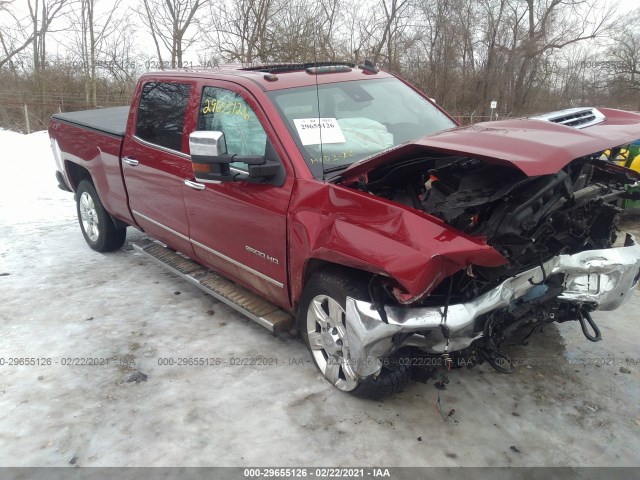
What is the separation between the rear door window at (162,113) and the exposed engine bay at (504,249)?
1.94m

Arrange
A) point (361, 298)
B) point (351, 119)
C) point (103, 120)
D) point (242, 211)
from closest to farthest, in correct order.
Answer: point (361, 298), point (242, 211), point (351, 119), point (103, 120)

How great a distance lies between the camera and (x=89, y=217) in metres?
5.80

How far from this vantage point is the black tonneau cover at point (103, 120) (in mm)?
5016

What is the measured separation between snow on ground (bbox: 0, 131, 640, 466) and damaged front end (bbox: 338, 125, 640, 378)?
1.32 ft

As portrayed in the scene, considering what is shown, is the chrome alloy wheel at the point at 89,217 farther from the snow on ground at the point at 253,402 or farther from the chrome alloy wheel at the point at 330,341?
the chrome alloy wheel at the point at 330,341

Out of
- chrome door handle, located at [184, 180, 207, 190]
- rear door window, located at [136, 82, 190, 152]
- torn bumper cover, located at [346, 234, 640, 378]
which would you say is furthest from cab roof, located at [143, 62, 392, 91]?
torn bumper cover, located at [346, 234, 640, 378]

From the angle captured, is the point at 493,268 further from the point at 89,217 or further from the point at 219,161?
the point at 89,217

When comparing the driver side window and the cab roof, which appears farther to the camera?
the cab roof

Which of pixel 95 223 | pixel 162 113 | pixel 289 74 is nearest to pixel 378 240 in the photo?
pixel 289 74

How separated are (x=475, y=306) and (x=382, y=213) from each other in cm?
65

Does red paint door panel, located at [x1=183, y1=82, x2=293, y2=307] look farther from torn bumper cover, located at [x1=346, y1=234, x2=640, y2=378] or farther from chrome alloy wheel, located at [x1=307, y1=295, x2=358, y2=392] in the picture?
torn bumper cover, located at [x1=346, y1=234, x2=640, y2=378]

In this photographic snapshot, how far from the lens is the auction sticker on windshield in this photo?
319 centimetres

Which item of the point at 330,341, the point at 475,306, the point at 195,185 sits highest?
the point at 195,185

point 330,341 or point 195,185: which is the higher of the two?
point 195,185
